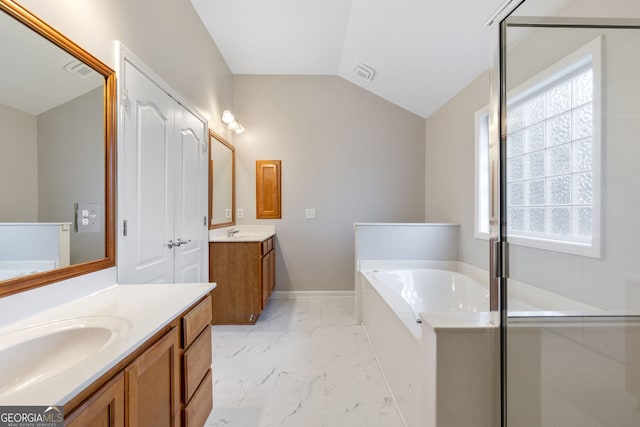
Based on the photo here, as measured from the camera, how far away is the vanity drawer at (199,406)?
1059mm

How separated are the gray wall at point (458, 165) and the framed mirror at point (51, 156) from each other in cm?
259

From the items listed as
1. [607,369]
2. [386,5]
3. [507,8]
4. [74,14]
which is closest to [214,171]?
[74,14]

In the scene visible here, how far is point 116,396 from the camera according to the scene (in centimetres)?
68

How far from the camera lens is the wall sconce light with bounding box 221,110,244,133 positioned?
284cm

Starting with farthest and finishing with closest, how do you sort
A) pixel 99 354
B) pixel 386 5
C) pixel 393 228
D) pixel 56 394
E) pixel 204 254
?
1. pixel 393 228
2. pixel 204 254
3. pixel 386 5
4. pixel 99 354
5. pixel 56 394

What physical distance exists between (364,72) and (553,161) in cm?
227

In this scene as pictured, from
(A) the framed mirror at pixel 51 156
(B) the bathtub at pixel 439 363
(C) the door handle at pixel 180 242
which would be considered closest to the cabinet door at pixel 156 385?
(A) the framed mirror at pixel 51 156

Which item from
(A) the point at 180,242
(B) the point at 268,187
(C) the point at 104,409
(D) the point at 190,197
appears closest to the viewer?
(C) the point at 104,409

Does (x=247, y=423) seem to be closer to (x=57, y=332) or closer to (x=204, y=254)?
(x=57, y=332)

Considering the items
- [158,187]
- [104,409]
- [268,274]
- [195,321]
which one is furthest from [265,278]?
[104,409]

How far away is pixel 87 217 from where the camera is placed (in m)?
1.16

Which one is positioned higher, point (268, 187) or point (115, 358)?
point (268, 187)

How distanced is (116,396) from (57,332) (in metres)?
0.32

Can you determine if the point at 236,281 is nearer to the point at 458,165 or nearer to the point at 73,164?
the point at 73,164
